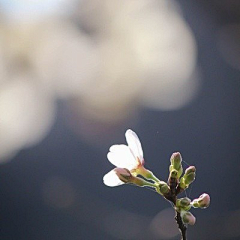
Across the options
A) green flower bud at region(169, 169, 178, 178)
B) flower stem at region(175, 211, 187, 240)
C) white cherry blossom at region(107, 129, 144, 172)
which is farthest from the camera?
white cherry blossom at region(107, 129, 144, 172)

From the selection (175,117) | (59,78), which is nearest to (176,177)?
(175,117)

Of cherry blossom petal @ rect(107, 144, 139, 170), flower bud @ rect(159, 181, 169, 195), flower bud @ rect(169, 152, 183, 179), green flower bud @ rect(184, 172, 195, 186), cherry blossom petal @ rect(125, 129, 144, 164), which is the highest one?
cherry blossom petal @ rect(125, 129, 144, 164)

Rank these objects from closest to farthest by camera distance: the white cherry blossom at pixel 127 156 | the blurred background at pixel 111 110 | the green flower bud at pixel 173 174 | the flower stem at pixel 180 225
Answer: the flower stem at pixel 180 225 < the green flower bud at pixel 173 174 < the white cherry blossom at pixel 127 156 < the blurred background at pixel 111 110

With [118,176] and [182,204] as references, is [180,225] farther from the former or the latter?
[118,176]

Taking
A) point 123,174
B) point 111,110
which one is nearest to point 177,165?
point 123,174

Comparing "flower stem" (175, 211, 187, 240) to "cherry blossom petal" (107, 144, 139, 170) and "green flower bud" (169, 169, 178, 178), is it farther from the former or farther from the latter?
"cherry blossom petal" (107, 144, 139, 170)

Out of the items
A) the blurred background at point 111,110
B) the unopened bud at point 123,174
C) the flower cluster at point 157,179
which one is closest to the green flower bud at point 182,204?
the flower cluster at point 157,179

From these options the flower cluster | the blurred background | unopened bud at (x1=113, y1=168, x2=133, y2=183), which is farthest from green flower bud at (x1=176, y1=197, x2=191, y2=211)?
the blurred background

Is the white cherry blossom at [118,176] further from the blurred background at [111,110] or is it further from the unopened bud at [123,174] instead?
the blurred background at [111,110]
